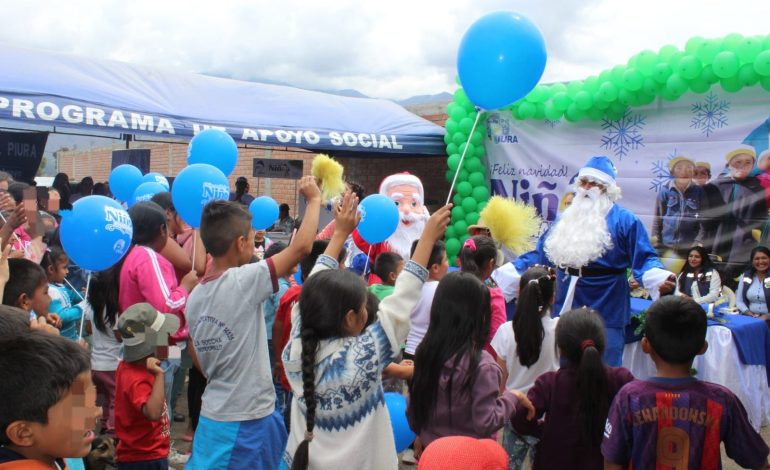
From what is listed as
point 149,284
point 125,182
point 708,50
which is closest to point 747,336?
point 708,50

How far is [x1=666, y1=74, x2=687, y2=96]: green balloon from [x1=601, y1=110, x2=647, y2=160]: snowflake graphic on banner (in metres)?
0.71

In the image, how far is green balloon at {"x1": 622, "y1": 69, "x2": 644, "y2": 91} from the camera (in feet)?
21.7

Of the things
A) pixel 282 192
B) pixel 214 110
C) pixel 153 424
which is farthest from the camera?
pixel 282 192

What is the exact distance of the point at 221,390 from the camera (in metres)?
2.34

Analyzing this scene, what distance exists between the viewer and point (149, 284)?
3.08 m

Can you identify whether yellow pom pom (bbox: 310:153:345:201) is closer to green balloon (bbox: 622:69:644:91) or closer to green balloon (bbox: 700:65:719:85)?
green balloon (bbox: 622:69:644:91)

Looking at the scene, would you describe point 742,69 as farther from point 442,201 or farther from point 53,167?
point 53,167

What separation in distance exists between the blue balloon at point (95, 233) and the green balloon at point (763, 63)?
536 cm

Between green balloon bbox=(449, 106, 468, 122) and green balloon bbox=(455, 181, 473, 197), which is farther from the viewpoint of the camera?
green balloon bbox=(449, 106, 468, 122)

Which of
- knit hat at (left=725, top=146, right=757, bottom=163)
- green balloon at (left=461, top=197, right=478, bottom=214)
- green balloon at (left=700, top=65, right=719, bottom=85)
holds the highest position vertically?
green balloon at (left=700, top=65, right=719, bottom=85)

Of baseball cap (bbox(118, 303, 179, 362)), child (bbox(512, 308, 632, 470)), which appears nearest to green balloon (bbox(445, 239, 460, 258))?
child (bbox(512, 308, 632, 470))

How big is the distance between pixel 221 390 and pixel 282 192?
11.2m

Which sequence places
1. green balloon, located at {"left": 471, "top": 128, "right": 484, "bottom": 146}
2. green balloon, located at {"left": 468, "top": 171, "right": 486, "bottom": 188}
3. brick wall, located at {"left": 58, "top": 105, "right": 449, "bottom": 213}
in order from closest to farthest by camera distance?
green balloon, located at {"left": 468, "top": 171, "right": 486, "bottom": 188}, green balloon, located at {"left": 471, "top": 128, "right": 484, "bottom": 146}, brick wall, located at {"left": 58, "top": 105, "right": 449, "bottom": 213}

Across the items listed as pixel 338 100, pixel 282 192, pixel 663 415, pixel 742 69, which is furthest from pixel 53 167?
pixel 663 415
